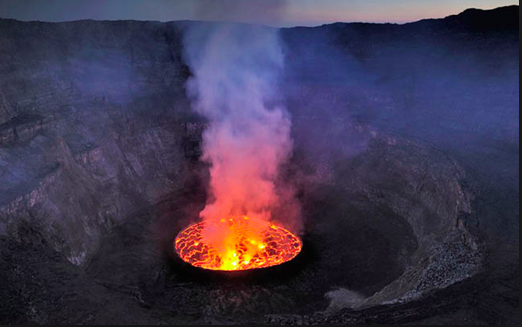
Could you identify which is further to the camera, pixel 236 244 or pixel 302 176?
pixel 302 176

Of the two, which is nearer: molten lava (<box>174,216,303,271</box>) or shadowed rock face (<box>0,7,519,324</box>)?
shadowed rock face (<box>0,7,519,324</box>)

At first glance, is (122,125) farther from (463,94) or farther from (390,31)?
(390,31)

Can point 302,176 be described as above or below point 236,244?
above

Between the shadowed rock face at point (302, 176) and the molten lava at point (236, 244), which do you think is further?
the molten lava at point (236, 244)

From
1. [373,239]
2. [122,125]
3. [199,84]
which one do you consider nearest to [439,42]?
[199,84]
